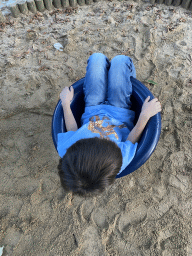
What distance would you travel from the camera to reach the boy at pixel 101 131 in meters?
0.84

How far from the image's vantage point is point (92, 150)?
0.86 metres

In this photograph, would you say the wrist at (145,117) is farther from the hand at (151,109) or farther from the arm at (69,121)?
the arm at (69,121)

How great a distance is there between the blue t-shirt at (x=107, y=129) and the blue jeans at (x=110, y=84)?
6 centimetres

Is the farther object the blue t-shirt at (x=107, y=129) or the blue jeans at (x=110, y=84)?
the blue jeans at (x=110, y=84)

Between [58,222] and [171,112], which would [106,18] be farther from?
[58,222]

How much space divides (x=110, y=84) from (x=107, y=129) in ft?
1.25

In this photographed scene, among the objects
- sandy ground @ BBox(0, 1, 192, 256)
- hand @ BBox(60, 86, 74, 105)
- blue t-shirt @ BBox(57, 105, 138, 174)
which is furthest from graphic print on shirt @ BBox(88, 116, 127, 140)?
sandy ground @ BBox(0, 1, 192, 256)

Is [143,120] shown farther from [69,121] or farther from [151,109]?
[69,121]

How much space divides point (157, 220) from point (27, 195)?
0.89 metres

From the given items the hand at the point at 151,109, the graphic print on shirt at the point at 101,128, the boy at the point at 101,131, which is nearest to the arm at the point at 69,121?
the boy at the point at 101,131

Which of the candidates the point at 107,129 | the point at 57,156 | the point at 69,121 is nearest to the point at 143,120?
the point at 107,129

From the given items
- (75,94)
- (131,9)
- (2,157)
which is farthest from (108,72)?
(131,9)

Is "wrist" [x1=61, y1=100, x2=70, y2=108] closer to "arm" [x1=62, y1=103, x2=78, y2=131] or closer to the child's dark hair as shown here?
"arm" [x1=62, y1=103, x2=78, y2=131]

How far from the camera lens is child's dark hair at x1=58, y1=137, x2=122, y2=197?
0.82 meters
